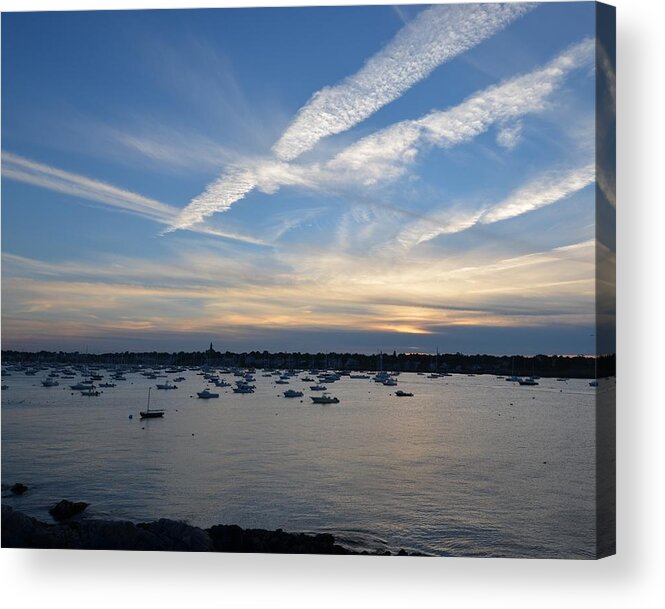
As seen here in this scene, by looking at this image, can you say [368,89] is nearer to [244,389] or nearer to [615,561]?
[615,561]

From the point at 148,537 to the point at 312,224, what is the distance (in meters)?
2.76

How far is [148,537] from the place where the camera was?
4.55 meters

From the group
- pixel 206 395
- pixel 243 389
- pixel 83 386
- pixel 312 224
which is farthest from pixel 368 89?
pixel 243 389

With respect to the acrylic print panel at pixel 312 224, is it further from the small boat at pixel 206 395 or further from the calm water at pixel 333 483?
the small boat at pixel 206 395

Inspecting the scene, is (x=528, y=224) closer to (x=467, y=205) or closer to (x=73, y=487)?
(x=467, y=205)

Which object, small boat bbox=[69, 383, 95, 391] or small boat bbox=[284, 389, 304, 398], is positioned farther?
small boat bbox=[284, 389, 304, 398]

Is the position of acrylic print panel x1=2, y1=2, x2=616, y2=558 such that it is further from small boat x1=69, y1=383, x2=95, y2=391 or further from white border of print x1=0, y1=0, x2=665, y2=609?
small boat x1=69, y1=383, x2=95, y2=391

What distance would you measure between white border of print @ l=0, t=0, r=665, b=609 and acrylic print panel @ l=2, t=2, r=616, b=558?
0.12 m

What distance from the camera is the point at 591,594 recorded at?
164 inches

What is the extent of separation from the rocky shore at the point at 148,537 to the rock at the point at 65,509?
11 cm

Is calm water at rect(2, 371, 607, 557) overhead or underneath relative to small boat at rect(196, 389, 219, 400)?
underneath

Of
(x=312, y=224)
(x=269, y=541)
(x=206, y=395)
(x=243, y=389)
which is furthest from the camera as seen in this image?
(x=243, y=389)

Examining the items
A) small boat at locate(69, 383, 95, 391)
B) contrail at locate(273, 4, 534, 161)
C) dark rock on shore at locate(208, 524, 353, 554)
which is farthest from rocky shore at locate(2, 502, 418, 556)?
small boat at locate(69, 383, 95, 391)

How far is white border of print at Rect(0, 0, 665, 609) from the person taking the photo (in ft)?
13.7
